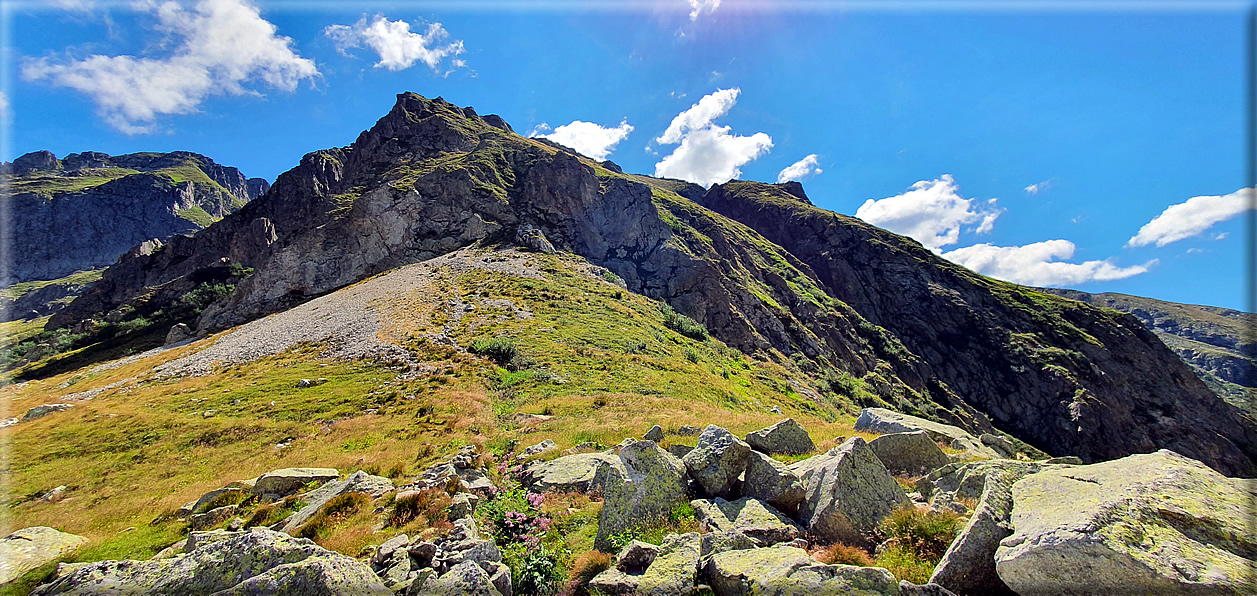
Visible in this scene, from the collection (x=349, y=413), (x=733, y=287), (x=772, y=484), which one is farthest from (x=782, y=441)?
(x=733, y=287)

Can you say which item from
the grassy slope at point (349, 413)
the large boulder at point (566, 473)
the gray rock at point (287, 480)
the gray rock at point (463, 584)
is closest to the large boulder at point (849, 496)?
the large boulder at point (566, 473)

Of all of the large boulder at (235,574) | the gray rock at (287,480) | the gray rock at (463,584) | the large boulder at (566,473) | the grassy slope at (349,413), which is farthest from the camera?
the grassy slope at (349,413)

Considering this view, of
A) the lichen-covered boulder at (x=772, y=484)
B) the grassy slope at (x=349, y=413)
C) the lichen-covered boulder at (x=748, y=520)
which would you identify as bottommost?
the grassy slope at (x=349, y=413)

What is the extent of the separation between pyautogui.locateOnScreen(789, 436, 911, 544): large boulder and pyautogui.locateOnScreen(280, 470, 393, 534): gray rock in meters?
12.4

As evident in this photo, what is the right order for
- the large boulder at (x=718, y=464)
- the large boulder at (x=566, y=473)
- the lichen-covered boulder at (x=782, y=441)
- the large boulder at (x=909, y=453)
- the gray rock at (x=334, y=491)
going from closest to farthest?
the large boulder at (x=718, y=464) → the gray rock at (x=334, y=491) → the large boulder at (x=909, y=453) → the large boulder at (x=566, y=473) → the lichen-covered boulder at (x=782, y=441)

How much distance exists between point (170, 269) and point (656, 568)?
543 ft

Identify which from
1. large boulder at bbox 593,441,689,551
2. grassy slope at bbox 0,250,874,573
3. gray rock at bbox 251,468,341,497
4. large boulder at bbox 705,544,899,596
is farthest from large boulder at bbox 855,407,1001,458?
gray rock at bbox 251,468,341,497

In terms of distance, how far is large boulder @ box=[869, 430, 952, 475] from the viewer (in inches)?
491

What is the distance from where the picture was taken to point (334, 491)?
1359 cm

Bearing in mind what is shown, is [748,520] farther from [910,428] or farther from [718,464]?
[910,428]

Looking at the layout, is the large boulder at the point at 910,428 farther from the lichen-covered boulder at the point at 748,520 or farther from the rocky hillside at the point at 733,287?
the rocky hillside at the point at 733,287

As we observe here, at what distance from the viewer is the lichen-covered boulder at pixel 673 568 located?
7.10 metres

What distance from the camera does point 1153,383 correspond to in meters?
91.9

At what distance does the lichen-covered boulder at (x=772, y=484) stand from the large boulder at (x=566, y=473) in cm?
361
